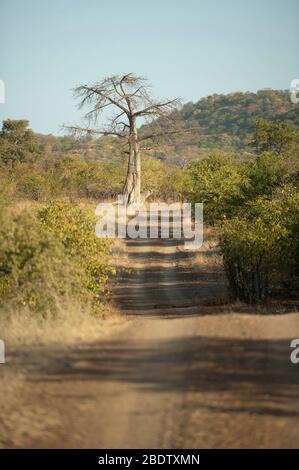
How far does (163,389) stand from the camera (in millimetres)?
7230

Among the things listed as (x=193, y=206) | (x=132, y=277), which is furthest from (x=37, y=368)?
(x=193, y=206)

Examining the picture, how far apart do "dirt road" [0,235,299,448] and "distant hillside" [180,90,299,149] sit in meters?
113

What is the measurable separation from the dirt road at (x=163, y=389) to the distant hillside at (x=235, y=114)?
4464 inches

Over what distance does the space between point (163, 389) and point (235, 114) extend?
487 feet

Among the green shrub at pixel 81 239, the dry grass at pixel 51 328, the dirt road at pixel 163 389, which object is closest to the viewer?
the dirt road at pixel 163 389

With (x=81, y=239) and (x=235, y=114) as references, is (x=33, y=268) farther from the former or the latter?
(x=235, y=114)

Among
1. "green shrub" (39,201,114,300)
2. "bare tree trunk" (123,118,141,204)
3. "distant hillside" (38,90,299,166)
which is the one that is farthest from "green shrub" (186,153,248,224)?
"distant hillside" (38,90,299,166)

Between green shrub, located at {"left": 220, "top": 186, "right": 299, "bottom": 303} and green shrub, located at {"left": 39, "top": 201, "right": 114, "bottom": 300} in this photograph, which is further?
green shrub, located at {"left": 220, "top": 186, "right": 299, "bottom": 303}

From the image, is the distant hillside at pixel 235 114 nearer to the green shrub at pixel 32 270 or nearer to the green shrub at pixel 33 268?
the green shrub at pixel 32 270

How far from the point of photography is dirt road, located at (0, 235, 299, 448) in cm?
625

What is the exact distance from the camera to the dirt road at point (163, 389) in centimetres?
625

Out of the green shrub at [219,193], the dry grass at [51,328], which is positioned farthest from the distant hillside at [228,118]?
the dry grass at [51,328]

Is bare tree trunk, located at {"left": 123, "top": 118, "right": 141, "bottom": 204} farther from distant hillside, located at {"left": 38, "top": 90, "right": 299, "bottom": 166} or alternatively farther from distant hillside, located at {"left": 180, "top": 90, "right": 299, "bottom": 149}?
distant hillside, located at {"left": 180, "top": 90, "right": 299, "bottom": 149}
